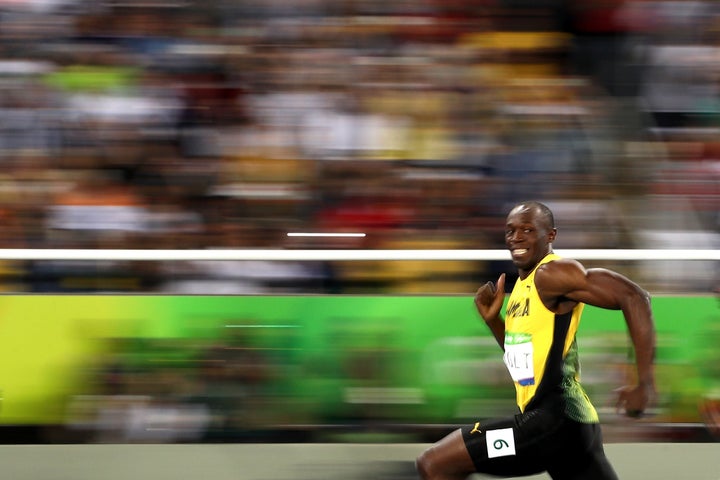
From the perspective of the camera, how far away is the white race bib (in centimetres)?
400

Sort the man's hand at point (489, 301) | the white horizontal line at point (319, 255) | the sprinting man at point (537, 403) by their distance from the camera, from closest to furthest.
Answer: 1. the sprinting man at point (537, 403)
2. the man's hand at point (489, 301)
3. the white horizontal line at point (319, 255)

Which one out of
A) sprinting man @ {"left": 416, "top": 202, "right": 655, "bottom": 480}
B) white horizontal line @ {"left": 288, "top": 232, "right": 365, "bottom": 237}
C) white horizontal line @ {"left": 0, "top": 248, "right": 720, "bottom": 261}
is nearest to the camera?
sprinting man @ {"left": 416, "top": 202, "right": 655, "bottom": 480}

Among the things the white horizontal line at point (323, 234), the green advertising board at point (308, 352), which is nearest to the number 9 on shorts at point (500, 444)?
the green advertising board at point (308, 352)

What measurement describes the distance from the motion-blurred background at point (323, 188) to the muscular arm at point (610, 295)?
2070 millimetres

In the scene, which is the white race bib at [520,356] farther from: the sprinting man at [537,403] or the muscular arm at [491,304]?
the muscular arm at [491,304]

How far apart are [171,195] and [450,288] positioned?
1703 millimetres

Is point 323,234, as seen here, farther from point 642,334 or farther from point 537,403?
point 642,334

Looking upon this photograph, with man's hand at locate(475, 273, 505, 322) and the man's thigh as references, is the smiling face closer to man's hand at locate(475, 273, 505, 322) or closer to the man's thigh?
man's hand at locate(475, 273, 505, 322)

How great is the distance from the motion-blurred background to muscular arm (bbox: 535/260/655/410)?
207 cm

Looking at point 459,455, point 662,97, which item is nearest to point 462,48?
point 662,97

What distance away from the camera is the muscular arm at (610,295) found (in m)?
3.80

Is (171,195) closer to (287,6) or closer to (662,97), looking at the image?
(287,6)

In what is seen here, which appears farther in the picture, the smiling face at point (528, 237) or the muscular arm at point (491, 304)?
the muscular arm at point (491, 304)

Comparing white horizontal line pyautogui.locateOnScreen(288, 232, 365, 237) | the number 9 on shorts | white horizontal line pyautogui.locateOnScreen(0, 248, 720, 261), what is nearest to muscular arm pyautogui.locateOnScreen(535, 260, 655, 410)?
the number 9 on shorts
